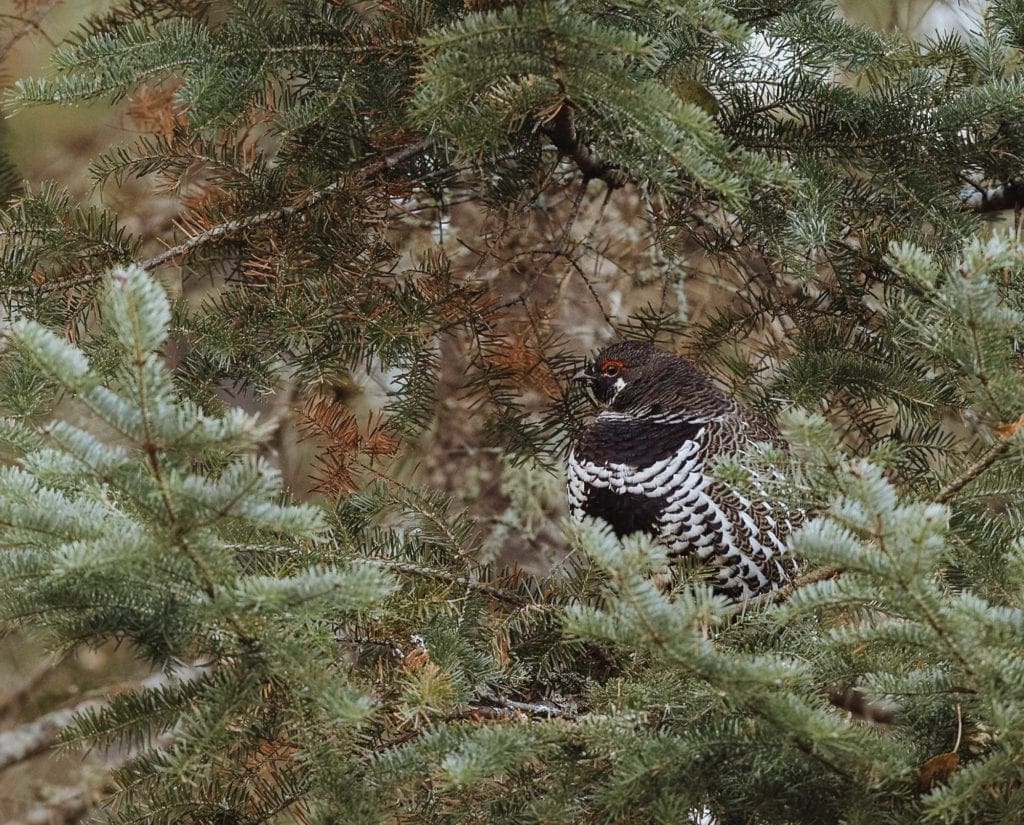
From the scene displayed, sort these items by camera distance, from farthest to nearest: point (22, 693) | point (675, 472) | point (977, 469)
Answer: point (22, 693), point (675, 472), point (977, 469)

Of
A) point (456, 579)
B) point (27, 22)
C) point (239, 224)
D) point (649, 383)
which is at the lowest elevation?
point (456, 579)

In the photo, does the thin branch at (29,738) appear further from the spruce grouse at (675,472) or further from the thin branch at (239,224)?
the spruce grouse at (675,472)

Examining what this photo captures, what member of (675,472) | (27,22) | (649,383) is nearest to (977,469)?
(675,472)

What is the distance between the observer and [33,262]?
7.91ft

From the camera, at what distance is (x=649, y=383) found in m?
2.91

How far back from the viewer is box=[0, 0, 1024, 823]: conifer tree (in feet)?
4.29

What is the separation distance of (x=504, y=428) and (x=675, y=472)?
423 mm

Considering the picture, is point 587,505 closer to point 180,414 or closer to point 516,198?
point 516,198

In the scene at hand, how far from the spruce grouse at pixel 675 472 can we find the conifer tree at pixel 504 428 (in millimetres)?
110

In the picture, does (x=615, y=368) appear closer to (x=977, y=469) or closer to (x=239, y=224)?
(x=239, y=224)

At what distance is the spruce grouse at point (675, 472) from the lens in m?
2.69

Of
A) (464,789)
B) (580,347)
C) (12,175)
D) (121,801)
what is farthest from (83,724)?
(580,347)

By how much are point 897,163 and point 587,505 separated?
3.42 feet

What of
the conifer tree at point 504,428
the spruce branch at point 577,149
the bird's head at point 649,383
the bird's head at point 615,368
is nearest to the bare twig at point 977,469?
the conifer tree at point 504,428
